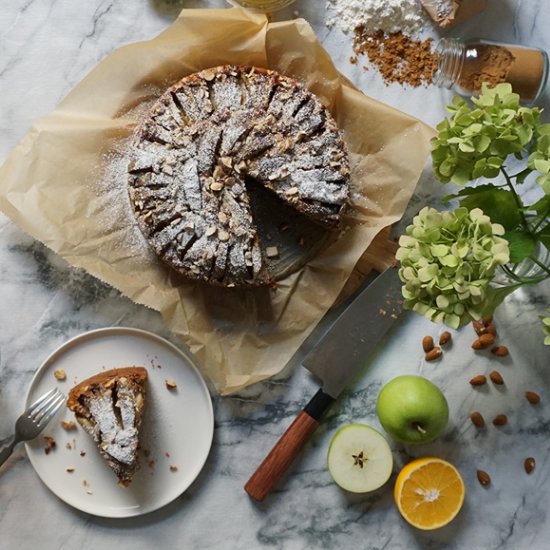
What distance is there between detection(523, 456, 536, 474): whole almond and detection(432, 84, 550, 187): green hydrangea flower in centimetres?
137

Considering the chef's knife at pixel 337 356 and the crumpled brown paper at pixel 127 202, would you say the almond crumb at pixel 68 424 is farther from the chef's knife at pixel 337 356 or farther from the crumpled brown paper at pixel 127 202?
the chef's knife at pixel 337 356

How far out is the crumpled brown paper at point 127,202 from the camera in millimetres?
2799

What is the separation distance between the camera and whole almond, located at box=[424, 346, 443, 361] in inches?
118

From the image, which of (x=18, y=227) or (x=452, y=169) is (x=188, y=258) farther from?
(x=452, y=169)

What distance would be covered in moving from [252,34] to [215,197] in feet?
2.09

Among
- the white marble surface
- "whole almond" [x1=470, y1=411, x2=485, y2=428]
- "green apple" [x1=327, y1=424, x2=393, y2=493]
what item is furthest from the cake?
"whole almond" [x1=470, y1=411, x2=485, y2=428]

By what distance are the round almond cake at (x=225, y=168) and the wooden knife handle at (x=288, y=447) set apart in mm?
529

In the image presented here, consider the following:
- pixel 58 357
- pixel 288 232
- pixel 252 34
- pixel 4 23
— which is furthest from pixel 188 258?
pixel 4 23

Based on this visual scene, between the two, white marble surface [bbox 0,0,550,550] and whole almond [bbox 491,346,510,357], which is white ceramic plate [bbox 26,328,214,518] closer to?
white marble surface [bbox 0,0,550,550]

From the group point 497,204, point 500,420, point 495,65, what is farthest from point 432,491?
point 495,65

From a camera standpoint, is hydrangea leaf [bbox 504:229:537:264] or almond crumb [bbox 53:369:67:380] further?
almond crumb [bbox 53:369:67:380]

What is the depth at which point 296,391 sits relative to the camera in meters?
3.00

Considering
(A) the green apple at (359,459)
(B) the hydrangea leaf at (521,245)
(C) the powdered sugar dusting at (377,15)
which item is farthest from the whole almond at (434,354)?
(C) the powdered sugar dusting at (377,15)

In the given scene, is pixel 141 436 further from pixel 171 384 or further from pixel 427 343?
pixel 427 343
